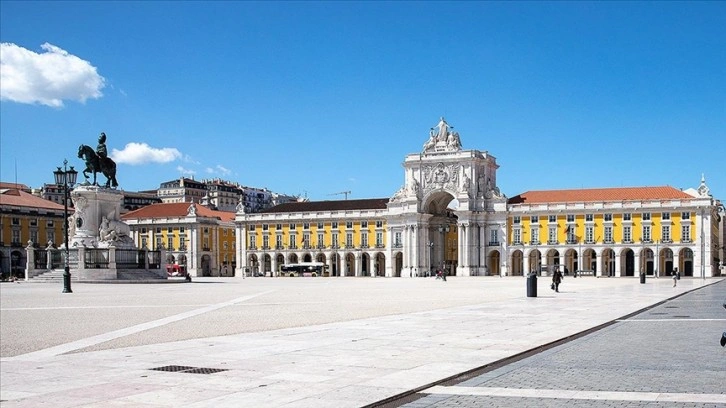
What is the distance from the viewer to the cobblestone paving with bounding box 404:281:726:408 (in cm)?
977

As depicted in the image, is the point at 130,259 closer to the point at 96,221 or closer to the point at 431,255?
the point at 96,221

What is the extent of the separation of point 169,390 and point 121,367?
2.38 meters

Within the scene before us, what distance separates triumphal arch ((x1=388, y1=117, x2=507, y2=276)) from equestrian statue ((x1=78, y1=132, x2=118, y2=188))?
170 feet

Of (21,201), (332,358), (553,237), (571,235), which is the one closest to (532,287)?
(332,358)

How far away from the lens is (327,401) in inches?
378

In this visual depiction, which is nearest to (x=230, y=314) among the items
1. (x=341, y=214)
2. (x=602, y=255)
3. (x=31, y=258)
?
(x=31, y=258)

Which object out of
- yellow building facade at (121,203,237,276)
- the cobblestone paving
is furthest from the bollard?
yellow building facade at (121,203,237,276)

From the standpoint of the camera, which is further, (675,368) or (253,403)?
(675,368)

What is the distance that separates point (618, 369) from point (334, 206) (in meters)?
109

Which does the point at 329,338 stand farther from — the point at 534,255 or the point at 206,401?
the point at 534,255

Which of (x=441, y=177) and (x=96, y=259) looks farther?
(x=441, y=177)

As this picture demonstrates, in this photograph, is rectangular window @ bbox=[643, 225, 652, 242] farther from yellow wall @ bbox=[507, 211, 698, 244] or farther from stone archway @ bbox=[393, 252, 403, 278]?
stone archway @ bbox=[393, 252, 403, 278]

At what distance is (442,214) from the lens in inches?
4557

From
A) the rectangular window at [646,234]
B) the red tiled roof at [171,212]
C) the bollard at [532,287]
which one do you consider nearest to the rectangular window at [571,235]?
the rectangular window at [646,234]
